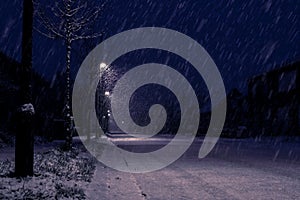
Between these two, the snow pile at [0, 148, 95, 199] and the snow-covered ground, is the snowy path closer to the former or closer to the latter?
the snow-covered ground

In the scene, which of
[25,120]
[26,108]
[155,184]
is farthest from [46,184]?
[155,184]

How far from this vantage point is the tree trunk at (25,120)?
8.75 metres

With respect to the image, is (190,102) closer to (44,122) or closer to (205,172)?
(44,122)

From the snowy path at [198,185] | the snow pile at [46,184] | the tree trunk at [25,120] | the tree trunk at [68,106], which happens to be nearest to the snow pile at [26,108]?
the tree trunk at [25,120]

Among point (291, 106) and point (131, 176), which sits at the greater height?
point (291, 106)

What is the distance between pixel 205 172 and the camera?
12.7m

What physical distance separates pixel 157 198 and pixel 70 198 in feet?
6.23

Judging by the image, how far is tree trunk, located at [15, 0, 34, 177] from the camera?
875 cm

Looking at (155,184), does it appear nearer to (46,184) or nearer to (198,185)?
(198,185)

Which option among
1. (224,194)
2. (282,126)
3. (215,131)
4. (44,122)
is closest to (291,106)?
(282,126)

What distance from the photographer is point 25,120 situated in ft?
28.8

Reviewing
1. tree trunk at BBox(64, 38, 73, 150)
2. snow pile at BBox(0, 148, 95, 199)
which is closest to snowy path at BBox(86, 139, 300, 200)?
snow pile at BBox(0, 148, 95, 199)

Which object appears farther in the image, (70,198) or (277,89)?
(277,89)

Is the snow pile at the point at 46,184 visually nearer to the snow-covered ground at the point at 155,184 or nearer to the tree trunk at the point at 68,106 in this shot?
the snow-covered ground at the point at 155,184
